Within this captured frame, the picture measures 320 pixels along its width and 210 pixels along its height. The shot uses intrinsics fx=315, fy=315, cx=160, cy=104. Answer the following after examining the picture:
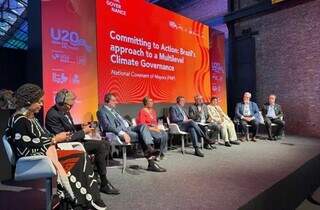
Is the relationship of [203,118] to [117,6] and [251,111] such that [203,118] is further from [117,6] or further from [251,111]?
[117,6]

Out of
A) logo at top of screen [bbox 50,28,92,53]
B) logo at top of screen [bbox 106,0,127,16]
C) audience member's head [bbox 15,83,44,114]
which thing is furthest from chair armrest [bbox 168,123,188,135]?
audience member's head [bbox 15,83,44,114]

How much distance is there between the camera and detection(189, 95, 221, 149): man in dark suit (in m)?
6.04

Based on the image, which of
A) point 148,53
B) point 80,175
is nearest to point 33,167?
point 80,175

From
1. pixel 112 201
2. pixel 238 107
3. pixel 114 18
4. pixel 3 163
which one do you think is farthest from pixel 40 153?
pixel 238 107

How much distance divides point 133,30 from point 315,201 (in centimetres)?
398

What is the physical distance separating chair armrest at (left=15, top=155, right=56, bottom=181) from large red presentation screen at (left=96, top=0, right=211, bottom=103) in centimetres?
294

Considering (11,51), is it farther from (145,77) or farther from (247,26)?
(247,26)

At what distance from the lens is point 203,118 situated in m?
6.39

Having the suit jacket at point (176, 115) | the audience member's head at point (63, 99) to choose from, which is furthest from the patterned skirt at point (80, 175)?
the suit jacket at point (176, 115)

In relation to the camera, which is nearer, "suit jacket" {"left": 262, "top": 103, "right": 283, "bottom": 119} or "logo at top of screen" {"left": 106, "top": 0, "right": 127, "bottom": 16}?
"logo at top of screen" {"left": 106, "top": 0, "right": 127, "bottom": 16}

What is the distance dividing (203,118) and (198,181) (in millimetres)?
2940

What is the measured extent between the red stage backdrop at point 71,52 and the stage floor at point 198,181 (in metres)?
1.25

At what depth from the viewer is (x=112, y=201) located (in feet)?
9.23

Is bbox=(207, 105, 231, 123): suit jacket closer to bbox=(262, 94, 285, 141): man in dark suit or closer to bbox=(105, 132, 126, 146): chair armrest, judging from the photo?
bbox=(262, 94, 285, 141): man in dark suit
